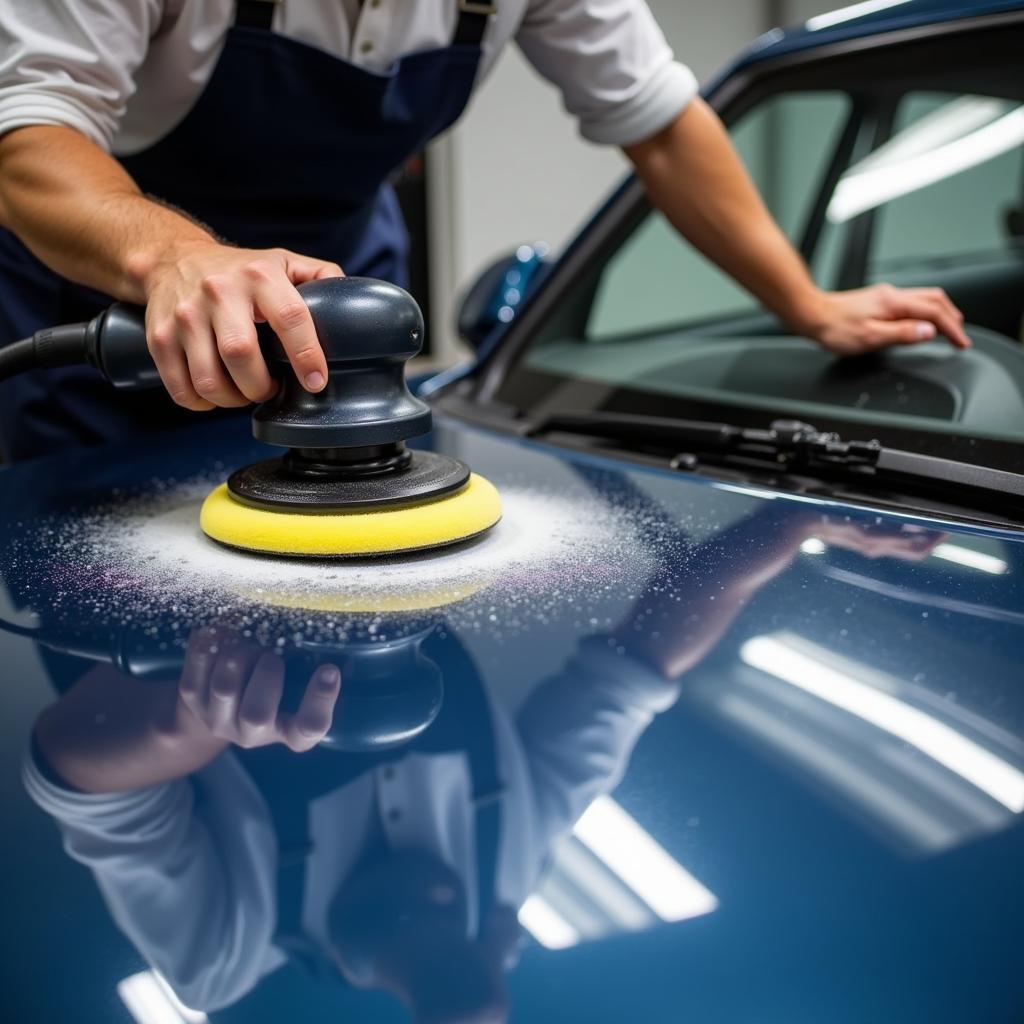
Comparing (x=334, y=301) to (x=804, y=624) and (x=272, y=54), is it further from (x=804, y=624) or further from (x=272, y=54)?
(x=272, y=54)

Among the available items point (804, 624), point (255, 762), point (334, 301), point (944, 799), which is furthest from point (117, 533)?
point (944, 799)

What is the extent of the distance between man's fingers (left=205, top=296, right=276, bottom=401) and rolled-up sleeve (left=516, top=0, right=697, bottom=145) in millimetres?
810

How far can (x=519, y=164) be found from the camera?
5.67 metres

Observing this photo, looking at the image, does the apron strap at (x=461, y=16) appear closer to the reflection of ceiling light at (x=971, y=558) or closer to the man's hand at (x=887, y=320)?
the man's hand at (x=887, y=320)

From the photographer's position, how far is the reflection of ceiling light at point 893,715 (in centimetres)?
57

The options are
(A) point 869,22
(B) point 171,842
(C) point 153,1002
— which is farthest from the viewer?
(A) point 869,22

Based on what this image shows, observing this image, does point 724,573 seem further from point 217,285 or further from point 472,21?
point 472,21

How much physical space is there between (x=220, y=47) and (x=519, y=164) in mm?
4593

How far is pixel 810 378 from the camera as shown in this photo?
1.23m

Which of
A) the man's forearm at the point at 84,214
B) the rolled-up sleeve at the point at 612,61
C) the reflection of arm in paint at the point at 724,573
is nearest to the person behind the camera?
the reflection of arm in paint at the point at 724,573

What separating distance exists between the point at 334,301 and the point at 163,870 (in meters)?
0.44

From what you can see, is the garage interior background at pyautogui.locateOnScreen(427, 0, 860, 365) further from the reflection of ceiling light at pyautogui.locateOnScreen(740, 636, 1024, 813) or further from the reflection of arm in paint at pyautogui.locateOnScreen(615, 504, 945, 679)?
the reflection of ceiling light at pyautogui.locateOnScreen(740, 636, 1024, 813)

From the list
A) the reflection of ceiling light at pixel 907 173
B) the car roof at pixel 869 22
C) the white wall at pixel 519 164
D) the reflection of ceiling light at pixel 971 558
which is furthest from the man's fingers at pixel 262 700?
the white wall at pixel 519 164

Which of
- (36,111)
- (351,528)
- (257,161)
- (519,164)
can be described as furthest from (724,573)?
(519,164)
